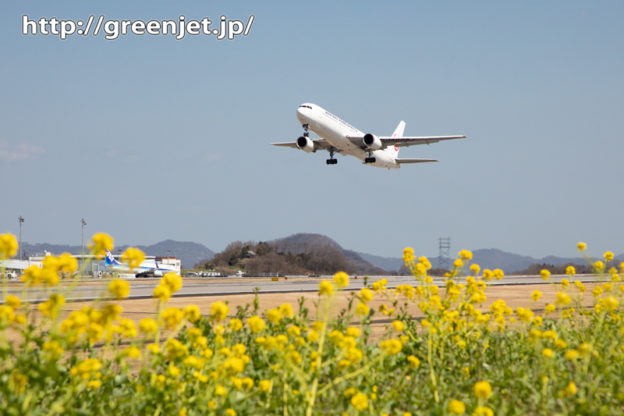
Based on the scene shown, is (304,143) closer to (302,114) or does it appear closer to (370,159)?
(302,114)

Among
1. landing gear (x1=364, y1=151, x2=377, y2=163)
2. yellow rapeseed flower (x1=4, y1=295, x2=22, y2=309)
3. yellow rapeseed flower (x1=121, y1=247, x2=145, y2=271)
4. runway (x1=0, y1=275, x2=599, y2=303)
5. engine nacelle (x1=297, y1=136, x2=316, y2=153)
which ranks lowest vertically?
runway (x1=0, y1=275, x2=599, y2=303)

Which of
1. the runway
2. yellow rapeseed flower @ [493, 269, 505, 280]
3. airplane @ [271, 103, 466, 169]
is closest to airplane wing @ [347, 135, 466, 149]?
airplane @ [271, 103, 466, 169]

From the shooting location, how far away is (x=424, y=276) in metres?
6.72

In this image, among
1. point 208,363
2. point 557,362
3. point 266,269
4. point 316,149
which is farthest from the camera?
point 266,269

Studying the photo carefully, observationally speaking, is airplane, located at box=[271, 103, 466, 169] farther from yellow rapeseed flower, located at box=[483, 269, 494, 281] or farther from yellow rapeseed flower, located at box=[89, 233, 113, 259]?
yellow rapeseed flower, located at box=[89, 233, 113, 259]

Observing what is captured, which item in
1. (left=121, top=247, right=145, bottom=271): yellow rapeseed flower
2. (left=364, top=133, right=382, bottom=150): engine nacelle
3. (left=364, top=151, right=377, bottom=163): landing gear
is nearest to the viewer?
(left=121, top=247, right=145, bottom=271): yellow rapeseed flower

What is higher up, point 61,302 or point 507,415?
point 61,302

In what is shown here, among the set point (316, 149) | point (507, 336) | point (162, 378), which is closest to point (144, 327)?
point (162, 378)

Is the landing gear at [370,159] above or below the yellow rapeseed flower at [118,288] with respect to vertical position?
above

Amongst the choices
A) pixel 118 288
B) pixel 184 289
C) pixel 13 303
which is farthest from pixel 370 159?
pixel 118 288

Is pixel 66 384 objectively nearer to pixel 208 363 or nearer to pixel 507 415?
pixel 208 363

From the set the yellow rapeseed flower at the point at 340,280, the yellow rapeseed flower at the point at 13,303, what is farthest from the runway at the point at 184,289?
the yellow rapeseed flower at the point at 340,280

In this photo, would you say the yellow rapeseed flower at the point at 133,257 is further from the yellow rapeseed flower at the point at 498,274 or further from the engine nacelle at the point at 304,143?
the engine nacelle at the point at 304,143

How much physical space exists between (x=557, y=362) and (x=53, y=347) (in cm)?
529
